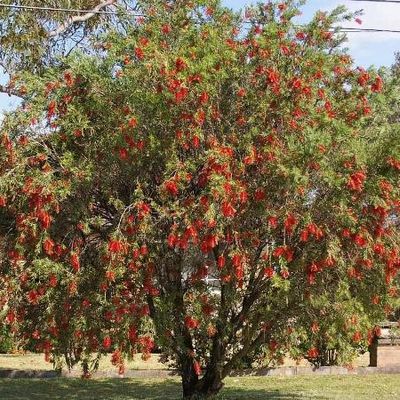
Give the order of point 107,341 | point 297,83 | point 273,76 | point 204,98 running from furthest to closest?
point 107,341 < point 297,83 < point 273,76 < point 204,98

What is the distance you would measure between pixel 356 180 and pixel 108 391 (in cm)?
823

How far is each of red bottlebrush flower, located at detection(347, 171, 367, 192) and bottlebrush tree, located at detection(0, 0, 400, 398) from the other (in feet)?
0.06

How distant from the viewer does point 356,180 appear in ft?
27.3

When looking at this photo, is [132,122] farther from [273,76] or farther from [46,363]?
[46,363]

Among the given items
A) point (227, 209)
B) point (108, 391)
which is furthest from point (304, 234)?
point (108, 391)

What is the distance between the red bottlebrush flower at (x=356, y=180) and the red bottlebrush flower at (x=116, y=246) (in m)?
2.55

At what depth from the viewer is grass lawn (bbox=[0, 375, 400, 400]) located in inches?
533

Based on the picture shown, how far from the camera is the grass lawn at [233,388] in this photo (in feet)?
44.4

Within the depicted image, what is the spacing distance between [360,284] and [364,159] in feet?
6.73

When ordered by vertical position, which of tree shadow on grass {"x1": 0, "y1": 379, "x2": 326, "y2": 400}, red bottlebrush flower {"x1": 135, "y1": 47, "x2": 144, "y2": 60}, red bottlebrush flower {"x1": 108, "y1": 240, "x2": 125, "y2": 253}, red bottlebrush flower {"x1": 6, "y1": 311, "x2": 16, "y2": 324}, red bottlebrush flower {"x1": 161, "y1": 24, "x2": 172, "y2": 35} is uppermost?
red bottlebrush flower {"x1": 161, "y1": 24, "x2": 172, "y2": 35}

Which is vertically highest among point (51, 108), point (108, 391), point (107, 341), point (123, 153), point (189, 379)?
point (51, 108)

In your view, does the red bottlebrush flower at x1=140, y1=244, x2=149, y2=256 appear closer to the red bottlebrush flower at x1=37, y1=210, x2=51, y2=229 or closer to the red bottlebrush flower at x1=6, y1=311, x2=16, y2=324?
the red bottlebrush flower at x1=37, y1=210, x2=51, y2=229

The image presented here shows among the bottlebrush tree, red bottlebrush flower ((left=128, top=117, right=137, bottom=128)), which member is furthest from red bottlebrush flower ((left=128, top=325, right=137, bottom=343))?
red bottlebrush flower ((left=128, top=117, right=137, bottom=128))

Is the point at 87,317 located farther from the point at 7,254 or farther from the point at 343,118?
the point at 343,118
